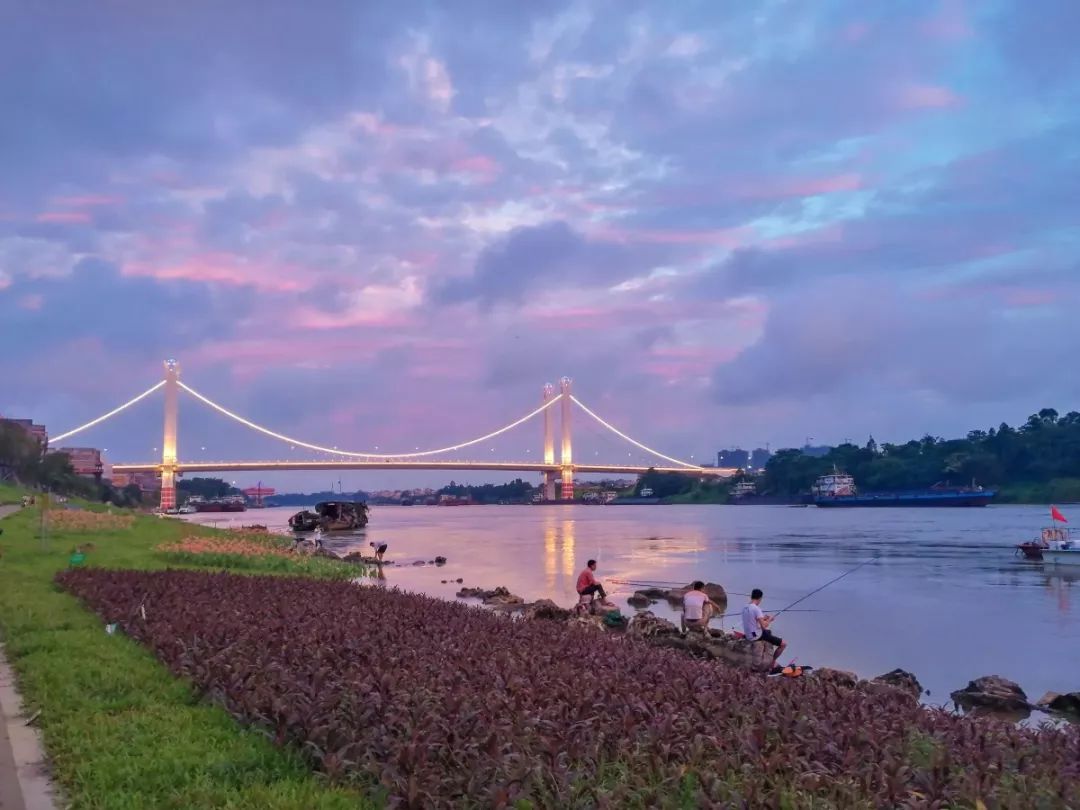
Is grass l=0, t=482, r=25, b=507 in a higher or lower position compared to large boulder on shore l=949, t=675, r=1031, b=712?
higher

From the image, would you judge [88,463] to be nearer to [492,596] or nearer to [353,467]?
[353,467]

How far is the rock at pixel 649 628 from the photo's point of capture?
53.1 feet

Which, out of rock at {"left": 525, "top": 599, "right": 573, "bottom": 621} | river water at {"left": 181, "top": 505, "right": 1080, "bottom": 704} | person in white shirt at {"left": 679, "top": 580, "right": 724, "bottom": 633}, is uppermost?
person in white shirt at {"left": 679, "top": 580, "right": 724, "bottom": 633}

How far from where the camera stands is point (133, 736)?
21.8ft

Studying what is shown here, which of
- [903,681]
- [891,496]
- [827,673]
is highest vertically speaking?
[891,496]

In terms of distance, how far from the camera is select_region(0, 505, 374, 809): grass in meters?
5.45

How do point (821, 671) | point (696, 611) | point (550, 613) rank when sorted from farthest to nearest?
point (550, 613), point (696, 611), point (821, 671)

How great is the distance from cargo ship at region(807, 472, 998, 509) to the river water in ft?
166

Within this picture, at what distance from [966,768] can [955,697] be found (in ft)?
28.8

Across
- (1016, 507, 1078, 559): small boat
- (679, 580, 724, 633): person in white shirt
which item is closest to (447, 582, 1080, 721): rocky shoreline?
(679, 580, 724, 633): person in white shirt

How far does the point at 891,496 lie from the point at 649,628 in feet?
374

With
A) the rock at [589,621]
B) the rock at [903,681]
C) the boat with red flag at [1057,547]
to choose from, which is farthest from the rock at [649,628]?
the boat with red flag at [1057,547]

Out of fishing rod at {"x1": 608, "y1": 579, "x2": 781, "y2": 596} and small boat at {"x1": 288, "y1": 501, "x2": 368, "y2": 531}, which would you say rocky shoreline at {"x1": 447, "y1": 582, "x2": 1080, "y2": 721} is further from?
small boat at {"x1": 288, "y1": 501, "x2": 368, "y2": 531}

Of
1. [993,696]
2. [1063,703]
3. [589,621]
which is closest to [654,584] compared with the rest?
[589,621]
